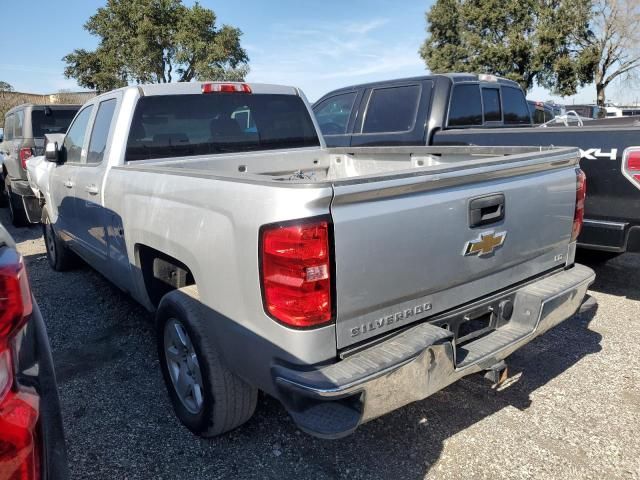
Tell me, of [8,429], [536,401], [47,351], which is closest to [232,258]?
[47,351]

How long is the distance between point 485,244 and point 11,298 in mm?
1945

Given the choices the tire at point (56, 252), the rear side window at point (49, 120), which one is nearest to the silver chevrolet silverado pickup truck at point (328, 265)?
the tire at point (56, 252)

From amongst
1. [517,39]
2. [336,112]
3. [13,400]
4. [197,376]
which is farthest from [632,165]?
[517,39]

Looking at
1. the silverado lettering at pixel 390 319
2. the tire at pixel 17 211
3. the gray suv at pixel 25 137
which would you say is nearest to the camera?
the silverado lettering at pixel 390 319

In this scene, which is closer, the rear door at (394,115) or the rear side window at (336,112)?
the rear door at (394,115)

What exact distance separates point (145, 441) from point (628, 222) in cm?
389

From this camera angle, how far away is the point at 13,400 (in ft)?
4.47

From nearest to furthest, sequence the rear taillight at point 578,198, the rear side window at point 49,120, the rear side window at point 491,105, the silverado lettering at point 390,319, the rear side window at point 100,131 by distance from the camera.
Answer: the silverado lettering at point 390,319 → the rear taillight at point 578,198 → the rear side window at point 100,131 → the rear side window at point 491,105 → the rear side window at point 49,120

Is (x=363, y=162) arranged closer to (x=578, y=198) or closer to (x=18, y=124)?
(x=578, y=198)

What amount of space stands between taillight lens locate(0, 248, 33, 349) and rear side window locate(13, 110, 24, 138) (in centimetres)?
859

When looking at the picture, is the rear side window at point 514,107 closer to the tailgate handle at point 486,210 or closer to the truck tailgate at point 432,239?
the truck tailgate at point 432,239

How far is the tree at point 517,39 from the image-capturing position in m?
29.1

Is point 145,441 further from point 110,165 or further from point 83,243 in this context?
point 83,243

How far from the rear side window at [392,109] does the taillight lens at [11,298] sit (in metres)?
5.10
